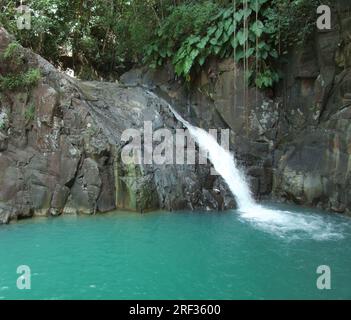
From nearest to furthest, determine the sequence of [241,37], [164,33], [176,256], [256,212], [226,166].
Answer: [176,256] < [256,212] < [226,166] < [241,37] < [164,33]

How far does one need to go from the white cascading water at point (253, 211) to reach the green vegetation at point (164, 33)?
1.90 meters

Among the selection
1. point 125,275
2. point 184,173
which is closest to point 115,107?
point 184,173

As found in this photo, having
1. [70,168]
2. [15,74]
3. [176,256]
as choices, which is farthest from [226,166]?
[15,74]

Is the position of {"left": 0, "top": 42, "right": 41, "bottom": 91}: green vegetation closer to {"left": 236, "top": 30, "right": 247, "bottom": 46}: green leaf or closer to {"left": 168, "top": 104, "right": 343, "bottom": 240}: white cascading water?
{"left": 168, "top": 104, "right": 343, "bottom": 240}: white cascading water

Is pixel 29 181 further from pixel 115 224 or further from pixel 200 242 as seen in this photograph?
pixel 200 242

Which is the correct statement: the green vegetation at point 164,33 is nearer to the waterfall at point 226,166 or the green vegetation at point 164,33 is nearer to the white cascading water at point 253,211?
the waterfall at point 226,166

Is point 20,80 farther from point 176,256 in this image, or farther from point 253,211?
point 253,211

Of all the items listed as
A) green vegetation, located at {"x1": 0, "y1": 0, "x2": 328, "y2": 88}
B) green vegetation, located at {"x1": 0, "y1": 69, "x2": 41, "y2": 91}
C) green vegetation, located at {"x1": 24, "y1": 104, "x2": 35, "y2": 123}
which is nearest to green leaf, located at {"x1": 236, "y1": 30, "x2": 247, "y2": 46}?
green vegetation, located at {"x1": 0, "y1": 0, "x2": 328, "y2": 88}

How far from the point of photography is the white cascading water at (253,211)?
6969 mm

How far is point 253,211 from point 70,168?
155 inches

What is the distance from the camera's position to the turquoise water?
475cm

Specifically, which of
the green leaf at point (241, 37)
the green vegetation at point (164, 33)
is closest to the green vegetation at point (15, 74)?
the green vegetation at point (164, 33)

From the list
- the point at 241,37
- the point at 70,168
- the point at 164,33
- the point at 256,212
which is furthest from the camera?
the point at 164,33

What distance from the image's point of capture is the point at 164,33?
438 inches
